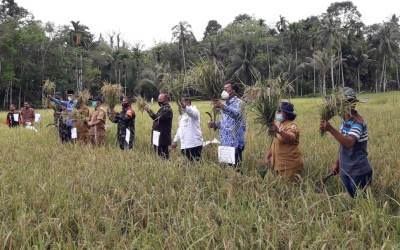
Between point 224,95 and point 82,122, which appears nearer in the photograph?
point 224,95

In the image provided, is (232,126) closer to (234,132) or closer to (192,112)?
(234,132)

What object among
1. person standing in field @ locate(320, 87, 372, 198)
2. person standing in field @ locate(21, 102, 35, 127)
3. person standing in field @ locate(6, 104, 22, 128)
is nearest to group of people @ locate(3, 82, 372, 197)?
person standing in field @ locate(320, 87, 372, 198)

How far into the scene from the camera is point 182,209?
3701 mm

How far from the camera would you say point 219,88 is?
16.6 ft

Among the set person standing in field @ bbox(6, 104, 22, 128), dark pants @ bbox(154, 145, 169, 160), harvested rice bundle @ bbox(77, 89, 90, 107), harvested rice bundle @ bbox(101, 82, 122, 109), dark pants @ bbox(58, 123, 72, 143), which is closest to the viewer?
dark pants @ bbox(154, 145, 169, 160)

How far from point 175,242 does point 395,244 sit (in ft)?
4.49

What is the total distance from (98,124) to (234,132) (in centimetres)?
401

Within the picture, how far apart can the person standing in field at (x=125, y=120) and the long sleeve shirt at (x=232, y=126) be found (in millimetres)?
2579

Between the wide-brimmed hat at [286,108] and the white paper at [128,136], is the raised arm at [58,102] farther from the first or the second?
the wide-brimmed hat at [286,108]

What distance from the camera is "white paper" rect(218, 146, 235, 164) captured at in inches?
208

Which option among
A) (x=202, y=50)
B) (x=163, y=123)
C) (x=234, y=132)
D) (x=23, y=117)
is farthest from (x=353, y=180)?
(x=202, y=50)

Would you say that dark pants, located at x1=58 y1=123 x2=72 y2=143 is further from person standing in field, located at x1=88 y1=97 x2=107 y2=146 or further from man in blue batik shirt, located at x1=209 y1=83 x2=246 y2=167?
man in blue batik shirt, located at x1=209 y1=83 x2=246 y2=167

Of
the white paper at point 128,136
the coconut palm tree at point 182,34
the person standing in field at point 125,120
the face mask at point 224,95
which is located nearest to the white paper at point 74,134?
the person standing in field at point 125,120

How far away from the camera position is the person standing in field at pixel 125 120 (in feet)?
26.3
